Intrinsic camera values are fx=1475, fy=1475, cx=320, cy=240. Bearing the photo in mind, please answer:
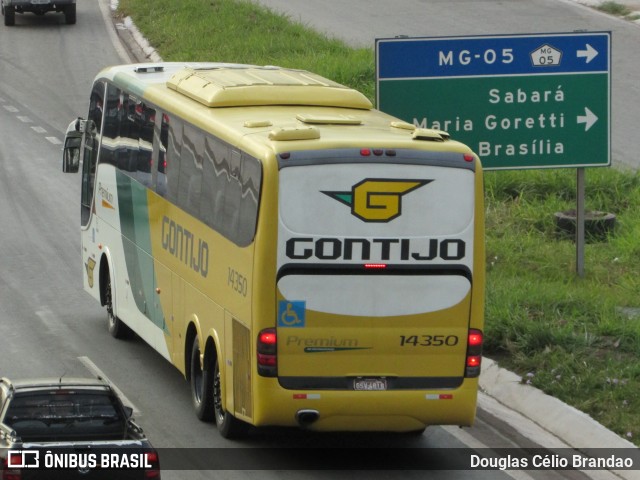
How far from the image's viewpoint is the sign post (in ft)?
63.1

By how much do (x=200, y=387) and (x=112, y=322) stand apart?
394cm

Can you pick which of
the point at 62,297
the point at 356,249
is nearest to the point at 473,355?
the point at 356,249

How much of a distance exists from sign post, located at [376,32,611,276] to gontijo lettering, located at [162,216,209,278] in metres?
4.10

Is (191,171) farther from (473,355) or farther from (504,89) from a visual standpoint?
(504,89)

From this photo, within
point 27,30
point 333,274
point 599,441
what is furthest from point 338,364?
point 27,30

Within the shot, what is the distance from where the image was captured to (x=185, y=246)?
51.3 feet

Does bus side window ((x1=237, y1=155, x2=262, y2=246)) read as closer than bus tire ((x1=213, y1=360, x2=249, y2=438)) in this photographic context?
Yes

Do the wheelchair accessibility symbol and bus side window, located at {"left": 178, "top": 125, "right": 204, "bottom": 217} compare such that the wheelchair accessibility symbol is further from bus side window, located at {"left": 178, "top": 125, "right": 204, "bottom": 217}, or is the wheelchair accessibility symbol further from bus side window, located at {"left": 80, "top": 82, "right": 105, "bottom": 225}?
bus side window, located at {"left": 80, "top": 82, "right": 105, "bottom": 225}

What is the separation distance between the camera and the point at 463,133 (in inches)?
765

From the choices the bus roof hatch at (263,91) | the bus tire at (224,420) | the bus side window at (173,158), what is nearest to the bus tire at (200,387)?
the bus tire at (224,420)

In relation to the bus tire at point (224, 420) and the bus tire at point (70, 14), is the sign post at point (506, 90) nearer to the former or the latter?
the bus tire at point (224, 420)

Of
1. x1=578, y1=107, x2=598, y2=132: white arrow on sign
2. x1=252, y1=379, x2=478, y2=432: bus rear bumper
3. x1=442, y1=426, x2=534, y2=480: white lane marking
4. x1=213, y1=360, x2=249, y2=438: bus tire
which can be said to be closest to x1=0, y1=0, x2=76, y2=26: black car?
x1=578, y1=107, x2=598, y2=132: white arrow on sign

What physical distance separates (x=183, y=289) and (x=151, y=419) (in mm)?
1447

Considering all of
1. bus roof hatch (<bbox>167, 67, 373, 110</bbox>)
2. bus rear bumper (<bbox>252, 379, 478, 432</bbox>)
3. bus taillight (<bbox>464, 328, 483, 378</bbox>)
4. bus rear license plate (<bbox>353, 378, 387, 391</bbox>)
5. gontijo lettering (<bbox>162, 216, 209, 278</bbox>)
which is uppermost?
bus roof hatch (<bbox>167, 67, 373, 110</bbox>)
